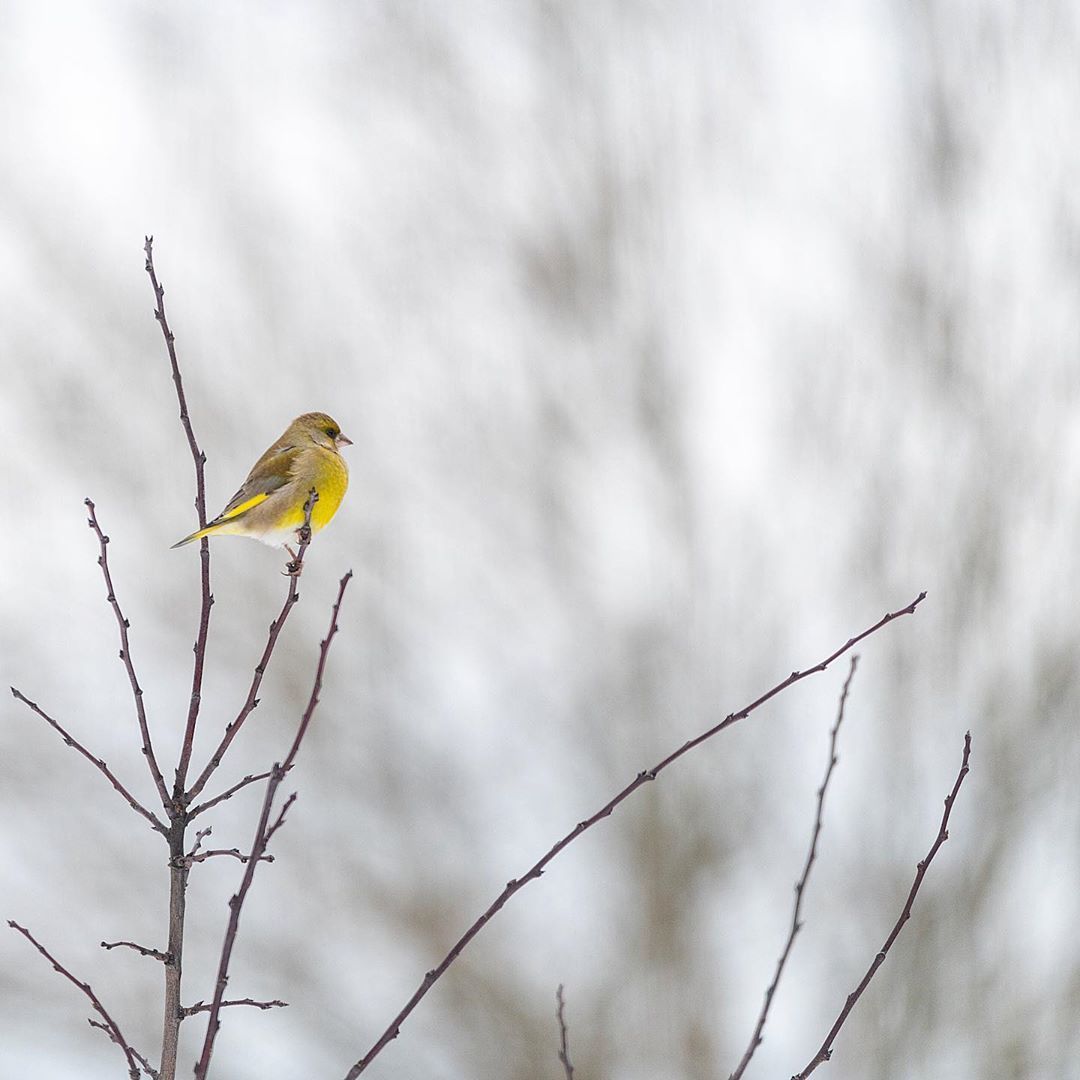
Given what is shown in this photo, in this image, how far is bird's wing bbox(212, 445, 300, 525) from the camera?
6.28 ft

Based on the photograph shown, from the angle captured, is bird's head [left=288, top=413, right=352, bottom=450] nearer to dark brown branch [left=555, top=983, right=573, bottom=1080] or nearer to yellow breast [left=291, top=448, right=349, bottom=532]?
yellow breast [left=291, top=448, right=349, bottom=532]

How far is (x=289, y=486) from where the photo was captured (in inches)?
74.7

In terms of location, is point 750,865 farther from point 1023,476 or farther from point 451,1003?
point 1023,476

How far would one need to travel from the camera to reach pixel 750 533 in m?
5.28

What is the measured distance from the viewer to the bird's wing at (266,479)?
1.92m

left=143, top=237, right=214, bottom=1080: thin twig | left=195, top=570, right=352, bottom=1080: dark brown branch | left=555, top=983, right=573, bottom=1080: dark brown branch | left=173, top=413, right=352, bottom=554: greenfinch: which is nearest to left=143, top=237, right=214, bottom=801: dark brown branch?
left=143, top=237, right=214, bottom=1080: thin twig

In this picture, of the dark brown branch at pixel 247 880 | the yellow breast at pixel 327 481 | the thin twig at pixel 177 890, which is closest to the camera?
the dark brown branch at pixel 247 880

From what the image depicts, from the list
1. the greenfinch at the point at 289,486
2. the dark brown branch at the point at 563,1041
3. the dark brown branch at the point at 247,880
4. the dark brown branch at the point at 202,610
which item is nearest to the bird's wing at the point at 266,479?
the greenfinch at the point at 289,486

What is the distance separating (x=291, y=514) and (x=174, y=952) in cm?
105

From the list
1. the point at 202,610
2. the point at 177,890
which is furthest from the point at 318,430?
the point at 177,890

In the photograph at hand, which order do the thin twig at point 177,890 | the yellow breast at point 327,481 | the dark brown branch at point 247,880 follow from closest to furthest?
the dark brown branch at point 247,880
the thin twig at point 177,890
the yellow breast at point 327,481

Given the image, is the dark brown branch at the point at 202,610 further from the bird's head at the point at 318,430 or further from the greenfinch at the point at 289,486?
the bird's head at the point at 318,430

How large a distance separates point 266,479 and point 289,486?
7cm

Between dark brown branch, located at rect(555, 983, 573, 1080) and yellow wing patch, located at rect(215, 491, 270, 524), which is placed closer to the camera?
dark brown branch, located at rect(555, 983, 573, 1080)
